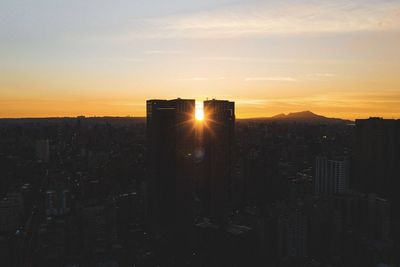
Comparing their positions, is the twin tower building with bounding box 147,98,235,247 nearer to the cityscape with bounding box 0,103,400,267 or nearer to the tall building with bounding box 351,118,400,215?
the cityscape with bounding box 0,103,400,267

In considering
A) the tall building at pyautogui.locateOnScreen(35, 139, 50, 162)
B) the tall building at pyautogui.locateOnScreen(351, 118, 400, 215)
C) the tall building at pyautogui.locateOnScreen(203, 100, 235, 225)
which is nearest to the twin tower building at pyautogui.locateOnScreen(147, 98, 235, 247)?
the tall building at pyautogui.locateOnScreen(203, 100, 235, 225)

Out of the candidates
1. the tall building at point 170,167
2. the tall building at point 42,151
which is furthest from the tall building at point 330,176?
the tall building at point 42,151

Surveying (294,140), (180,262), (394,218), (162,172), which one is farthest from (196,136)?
(294,140)

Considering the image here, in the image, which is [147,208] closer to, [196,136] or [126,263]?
[196,136]

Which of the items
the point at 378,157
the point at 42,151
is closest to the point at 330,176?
the point at 378,157

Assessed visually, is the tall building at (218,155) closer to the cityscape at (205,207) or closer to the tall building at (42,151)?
the cityscape at (205,207)

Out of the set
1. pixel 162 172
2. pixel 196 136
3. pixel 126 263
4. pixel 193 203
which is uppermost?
pixel 196 136
